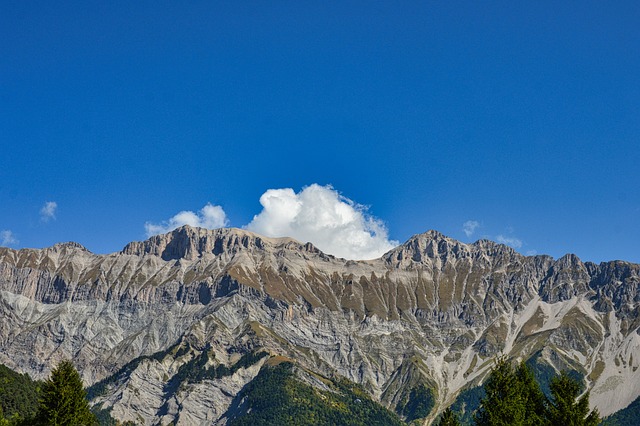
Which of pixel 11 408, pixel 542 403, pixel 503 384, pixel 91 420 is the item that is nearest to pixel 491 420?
pixel 503 384

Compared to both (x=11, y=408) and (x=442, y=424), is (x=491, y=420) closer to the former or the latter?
(x=442, y=424)

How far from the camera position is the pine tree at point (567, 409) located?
204ft

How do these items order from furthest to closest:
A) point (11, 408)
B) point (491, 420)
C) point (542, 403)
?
1. point (11, 408)
2. point (542, 403)
3. point (491, 420)

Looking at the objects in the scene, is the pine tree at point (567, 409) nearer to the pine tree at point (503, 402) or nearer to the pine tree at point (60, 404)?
the pine tree at point (503, 402)

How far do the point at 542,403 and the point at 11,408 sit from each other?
167 meters

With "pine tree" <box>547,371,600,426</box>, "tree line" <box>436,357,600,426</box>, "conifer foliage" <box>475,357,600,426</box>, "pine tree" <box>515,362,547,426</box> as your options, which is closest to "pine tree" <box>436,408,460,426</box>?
"tree line" <box>436,357,600,426</box>

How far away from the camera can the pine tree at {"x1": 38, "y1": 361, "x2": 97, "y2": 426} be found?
203 feet

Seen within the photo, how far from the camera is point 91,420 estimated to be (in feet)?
216

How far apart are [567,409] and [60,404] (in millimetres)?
44731

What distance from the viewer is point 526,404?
66750 mm

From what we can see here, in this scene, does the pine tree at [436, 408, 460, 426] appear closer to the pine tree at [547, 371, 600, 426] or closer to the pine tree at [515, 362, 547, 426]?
the pine tree at [515, 362, 547, 426]

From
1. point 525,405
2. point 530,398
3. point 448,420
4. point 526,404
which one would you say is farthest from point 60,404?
point 530,398

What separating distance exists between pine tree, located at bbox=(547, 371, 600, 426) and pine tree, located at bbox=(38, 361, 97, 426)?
1670 inches

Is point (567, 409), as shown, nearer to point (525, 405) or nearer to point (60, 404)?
point (525, 405)
